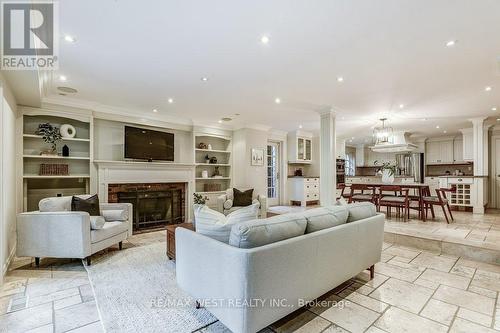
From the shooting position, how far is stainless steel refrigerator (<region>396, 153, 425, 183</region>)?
29.3 feet

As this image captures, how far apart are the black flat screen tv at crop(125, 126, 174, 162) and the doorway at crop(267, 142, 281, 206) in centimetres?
A: 333

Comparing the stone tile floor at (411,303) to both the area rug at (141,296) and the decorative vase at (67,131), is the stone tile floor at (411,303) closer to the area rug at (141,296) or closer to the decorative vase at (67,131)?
the area rug at (141,296)

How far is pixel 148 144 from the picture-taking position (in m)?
5.30

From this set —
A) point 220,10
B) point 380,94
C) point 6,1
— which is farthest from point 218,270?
point 380,94

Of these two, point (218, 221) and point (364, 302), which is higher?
point (218, 221)

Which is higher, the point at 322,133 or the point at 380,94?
the point at 380,94

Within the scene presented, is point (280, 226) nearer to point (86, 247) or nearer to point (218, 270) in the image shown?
point (218, 270)

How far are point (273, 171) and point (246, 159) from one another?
1.74 m

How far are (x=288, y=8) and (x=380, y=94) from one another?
9.33 feet

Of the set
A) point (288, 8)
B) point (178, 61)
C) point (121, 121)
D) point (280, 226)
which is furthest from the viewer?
point (121, 121)

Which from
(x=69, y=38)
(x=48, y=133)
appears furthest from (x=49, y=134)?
(x=69, y=38)

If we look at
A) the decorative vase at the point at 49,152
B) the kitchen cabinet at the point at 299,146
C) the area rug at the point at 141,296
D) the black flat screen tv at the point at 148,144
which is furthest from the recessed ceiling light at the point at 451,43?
the decorative vase at the point at 49,152

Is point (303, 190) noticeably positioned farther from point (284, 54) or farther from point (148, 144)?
point (284, 54)

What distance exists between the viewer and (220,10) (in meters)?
2.00
